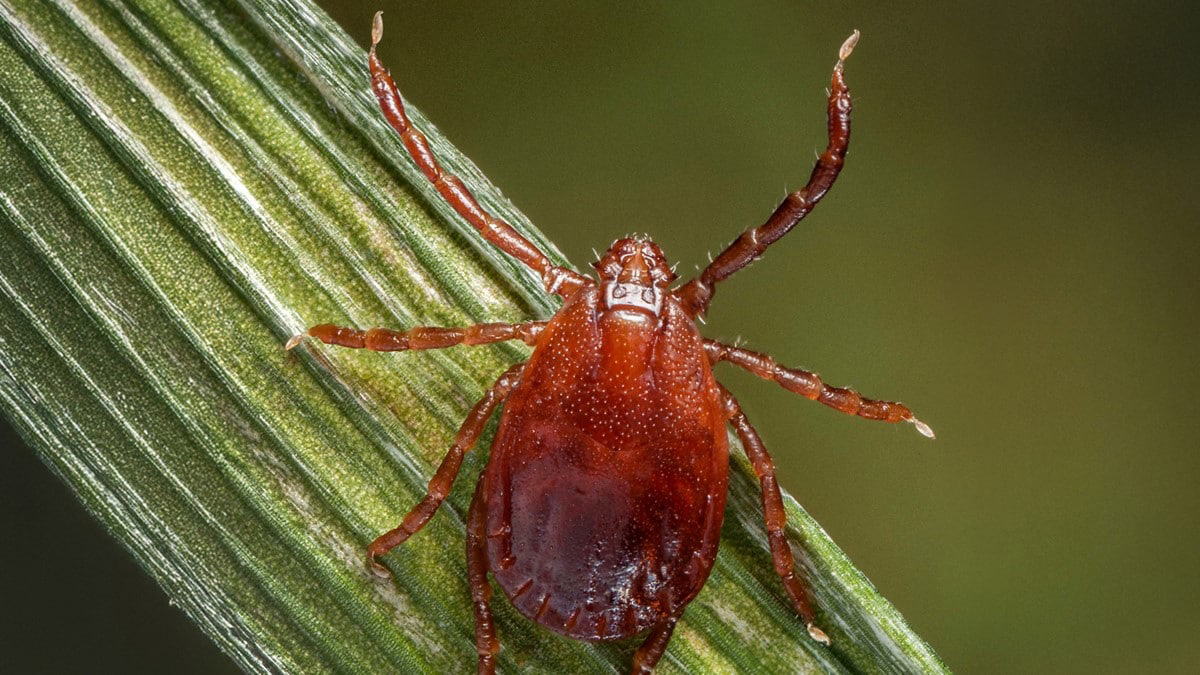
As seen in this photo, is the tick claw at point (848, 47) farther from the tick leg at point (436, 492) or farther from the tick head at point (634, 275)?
the tick leg at point (436, 492)

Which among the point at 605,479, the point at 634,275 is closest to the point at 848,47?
the point at 634,275

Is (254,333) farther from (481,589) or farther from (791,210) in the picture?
(791,210)

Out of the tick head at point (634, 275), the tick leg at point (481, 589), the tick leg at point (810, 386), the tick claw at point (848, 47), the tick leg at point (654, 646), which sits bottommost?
the tick leg at point (654, 646)

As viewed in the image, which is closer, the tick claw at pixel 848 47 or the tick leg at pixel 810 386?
the tick claw at pixel 848 47

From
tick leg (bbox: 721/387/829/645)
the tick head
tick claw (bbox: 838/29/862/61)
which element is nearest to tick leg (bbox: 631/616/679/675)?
tick leg (bbox: 721/387/829/645)

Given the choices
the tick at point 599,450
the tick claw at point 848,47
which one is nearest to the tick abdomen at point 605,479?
the tick at point 599,450

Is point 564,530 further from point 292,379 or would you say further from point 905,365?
point 905,365
